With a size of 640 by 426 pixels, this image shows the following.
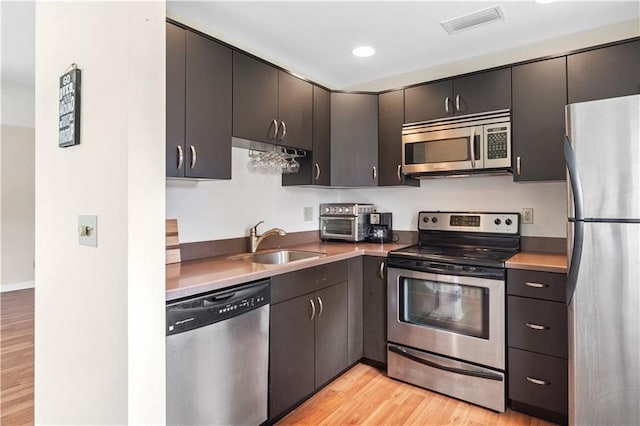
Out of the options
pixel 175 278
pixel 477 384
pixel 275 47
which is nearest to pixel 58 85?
pixel 175 278

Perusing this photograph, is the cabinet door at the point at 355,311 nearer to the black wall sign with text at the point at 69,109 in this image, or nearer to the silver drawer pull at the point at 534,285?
the silver drawer pull at the point at 534,285

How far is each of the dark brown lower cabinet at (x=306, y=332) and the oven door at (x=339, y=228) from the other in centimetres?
59

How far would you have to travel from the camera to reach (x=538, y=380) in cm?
204

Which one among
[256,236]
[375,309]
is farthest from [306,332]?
[256,236]

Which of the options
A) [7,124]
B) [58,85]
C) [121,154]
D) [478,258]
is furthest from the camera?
[7,124]

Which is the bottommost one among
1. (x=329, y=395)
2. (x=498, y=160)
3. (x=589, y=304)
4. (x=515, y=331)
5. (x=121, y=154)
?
(x=329, y=395)

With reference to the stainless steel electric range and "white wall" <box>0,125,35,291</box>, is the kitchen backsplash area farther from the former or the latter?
"white wall" <box>0,125,35,291</box>

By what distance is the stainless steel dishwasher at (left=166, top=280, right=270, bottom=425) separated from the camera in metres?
1.44

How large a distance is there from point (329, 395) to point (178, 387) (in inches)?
46.9

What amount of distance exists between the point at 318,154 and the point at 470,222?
4.26ft

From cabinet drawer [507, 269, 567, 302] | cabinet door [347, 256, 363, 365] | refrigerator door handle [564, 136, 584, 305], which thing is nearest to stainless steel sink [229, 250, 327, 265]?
cabinet door [347, 256, 363, 365]

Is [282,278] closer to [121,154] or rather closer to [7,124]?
[121,154]

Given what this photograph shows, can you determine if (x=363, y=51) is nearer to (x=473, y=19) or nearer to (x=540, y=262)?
(x=473, y=19)

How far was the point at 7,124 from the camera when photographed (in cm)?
474
